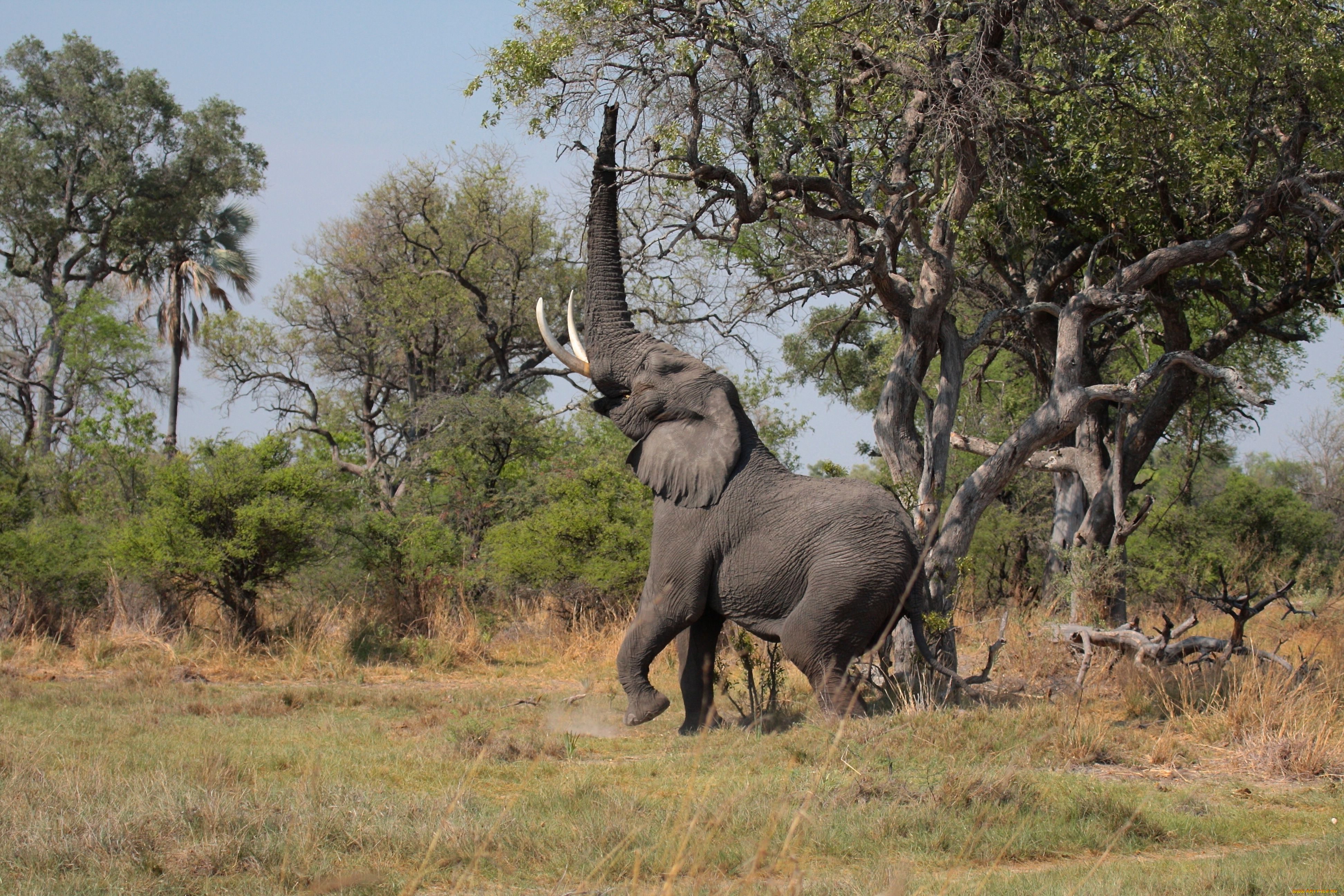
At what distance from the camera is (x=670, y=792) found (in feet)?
20.9

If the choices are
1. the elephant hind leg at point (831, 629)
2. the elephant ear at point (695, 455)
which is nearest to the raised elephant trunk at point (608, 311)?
the elephant ear at point (695, 455)

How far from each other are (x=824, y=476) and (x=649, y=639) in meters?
2.67

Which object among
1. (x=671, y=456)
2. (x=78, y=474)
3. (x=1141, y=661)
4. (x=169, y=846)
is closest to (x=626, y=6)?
(x=671, y=456)

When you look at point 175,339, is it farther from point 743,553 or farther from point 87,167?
point 743,553

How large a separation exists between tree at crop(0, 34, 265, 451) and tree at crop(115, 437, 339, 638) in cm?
1870

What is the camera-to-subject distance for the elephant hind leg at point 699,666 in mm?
8648

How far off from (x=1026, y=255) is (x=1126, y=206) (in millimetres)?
4370

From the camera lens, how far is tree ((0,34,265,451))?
2969 cm

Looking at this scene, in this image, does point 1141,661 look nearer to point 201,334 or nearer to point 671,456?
point 671,456

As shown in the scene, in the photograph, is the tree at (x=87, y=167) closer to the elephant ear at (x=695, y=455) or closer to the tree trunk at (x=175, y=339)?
the tree trunk at (x=175, y=339)

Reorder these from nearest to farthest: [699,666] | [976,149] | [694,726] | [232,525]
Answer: [694,726] → [699,666] → [976,149] → [232,525]

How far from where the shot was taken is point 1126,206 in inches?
500

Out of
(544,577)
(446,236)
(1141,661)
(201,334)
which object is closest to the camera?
(1141,661)

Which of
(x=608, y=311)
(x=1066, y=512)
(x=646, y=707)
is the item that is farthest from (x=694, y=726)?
(x=1066, y=512)
